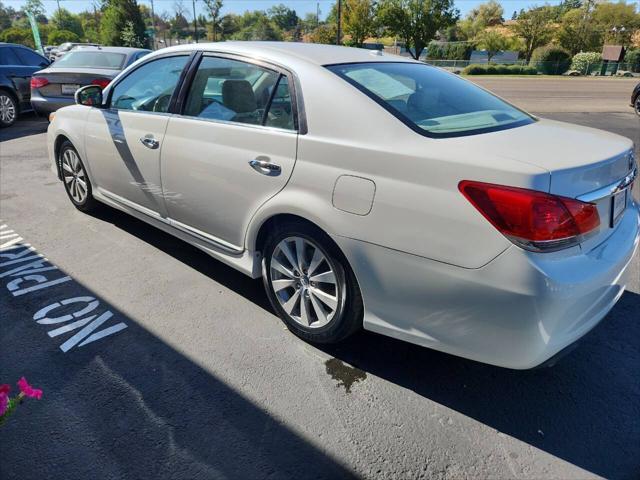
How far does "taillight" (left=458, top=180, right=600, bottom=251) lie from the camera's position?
188cm

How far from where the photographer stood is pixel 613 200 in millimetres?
2230

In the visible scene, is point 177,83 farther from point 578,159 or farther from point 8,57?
point 8,57

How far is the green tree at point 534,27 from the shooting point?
64.7 m

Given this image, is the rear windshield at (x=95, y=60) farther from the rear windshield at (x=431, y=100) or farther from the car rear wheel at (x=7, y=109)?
the rear windshield at (x=431, y=100)

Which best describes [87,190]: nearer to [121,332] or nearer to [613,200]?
[121,332]

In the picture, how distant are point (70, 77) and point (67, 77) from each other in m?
0.07

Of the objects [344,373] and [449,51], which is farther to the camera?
[449,51]

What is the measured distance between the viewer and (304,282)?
109 inches

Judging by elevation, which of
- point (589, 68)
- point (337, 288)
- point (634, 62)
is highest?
point (337, 288)

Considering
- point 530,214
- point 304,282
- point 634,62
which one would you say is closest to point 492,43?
point 634,62

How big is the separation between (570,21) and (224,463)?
264ft

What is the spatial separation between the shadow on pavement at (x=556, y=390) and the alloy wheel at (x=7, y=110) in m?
10.4

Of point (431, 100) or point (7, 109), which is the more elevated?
point (431, 100)

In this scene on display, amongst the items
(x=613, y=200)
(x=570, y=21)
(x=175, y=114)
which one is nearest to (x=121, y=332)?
(x=175, y=114)
